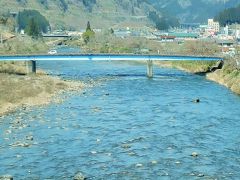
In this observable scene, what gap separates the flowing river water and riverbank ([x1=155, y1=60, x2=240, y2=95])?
564 cm

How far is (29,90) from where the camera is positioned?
67.2m

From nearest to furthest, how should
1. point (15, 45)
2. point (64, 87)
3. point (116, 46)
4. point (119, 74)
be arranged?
1. point (64, 87)
2. point (119, 74)
3. point (15, 45)
4. point (116, 46)

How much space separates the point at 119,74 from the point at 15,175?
6239cm

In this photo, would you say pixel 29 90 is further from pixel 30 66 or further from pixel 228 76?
pixel 228 76

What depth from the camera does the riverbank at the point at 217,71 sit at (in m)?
77.7

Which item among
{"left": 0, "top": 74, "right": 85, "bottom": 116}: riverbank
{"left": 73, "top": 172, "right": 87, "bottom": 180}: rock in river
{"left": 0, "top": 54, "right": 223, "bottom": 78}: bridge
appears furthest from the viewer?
{"left": 0, "top": 54, "right": 223, "bottom": 78}: bridge

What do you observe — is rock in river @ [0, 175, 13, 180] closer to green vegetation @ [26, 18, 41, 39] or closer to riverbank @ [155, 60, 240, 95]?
riverbank @ [155, 60, 240, 95]

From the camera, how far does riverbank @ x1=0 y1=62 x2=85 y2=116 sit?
60.0 meters

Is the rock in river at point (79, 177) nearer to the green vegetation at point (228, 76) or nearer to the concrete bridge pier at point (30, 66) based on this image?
the green vegetation at point (228, 76)

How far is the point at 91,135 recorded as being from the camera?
149 feet

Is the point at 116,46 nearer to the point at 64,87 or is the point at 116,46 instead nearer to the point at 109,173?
the point at 64,87

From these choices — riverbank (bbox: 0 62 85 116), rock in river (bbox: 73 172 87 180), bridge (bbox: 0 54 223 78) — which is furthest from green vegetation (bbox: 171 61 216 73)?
rock in river (bbox: 73 172 87 180)

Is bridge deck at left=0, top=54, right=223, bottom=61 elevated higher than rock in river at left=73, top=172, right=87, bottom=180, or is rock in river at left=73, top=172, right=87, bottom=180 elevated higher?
bridge deck at left=0, top=54, right=223, bottom=61

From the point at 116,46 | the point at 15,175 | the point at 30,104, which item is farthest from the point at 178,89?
the point at 116,46
